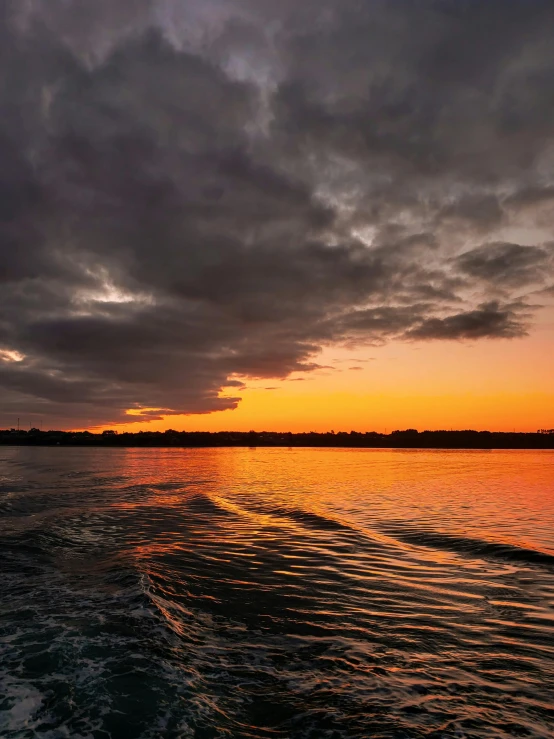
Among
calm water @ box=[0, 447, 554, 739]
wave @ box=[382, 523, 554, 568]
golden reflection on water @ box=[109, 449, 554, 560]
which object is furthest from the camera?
golden reflection on water @ box=[109, 449, 554, 560]

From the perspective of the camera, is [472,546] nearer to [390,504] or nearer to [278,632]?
[278,632]

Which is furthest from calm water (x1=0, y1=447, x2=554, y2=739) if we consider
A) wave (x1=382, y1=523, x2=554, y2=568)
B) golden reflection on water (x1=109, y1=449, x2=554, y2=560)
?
golden reflection on water (x1=109, y1=449, x2=554, y2=560)

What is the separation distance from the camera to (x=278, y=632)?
1150cm

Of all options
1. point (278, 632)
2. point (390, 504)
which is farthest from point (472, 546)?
point (390, 504)

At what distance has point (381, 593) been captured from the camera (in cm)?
1447

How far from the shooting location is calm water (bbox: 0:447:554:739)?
782cm

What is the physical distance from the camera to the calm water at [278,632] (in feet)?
25.7

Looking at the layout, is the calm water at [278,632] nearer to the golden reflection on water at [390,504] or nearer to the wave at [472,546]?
the wave at [472,546]

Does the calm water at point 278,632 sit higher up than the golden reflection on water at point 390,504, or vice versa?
the calm water at point 278,632

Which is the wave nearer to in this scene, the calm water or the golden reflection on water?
the calm water

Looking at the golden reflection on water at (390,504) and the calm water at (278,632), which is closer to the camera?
the calm water at (278,632)

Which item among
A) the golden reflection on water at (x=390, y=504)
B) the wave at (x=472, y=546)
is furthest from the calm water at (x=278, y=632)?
the golden reflection on water at (x=390, y=504)

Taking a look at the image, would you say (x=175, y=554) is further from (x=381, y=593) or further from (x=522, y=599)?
(x=522, y=599)

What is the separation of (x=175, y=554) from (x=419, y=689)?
1399 cm
